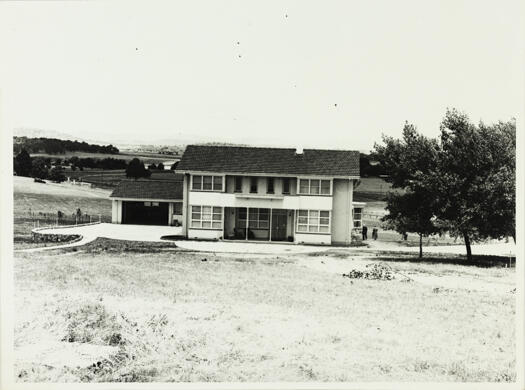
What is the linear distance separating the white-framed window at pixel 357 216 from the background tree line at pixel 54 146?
4226 millimetres

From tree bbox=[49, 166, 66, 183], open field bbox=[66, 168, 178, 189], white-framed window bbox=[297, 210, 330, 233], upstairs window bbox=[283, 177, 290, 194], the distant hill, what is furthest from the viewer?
upstairs window bbox=[283, 177, 290, 194]

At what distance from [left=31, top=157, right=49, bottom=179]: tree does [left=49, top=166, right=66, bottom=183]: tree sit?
160 millimetres

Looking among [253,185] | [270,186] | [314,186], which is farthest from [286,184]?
[253,185]

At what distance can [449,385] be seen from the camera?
769cm

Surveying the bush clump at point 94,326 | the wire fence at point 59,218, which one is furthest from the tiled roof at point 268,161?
the bush clump at point 94,326

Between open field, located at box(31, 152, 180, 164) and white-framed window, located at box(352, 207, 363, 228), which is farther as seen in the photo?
white-framed window, located at box(352, 207, 363, 228)

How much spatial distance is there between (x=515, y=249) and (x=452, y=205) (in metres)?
1.25

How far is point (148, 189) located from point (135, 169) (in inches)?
30.6

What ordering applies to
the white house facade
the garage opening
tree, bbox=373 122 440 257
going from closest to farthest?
tree, bbox=373 122 440 257, the garage opening, the white house facade

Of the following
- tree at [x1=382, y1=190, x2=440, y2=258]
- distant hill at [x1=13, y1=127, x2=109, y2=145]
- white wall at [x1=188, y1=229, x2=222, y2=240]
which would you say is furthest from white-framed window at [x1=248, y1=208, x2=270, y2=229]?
distant hill at [x1=13, y1=127, x2=109, y2=145]

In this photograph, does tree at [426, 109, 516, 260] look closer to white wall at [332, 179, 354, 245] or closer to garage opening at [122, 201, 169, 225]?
white wall at [332, 179, 354, 245]

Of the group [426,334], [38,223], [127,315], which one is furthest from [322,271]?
[38,223]

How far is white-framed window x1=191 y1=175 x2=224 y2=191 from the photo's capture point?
11352 mm

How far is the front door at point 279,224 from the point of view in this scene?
11211 mm
